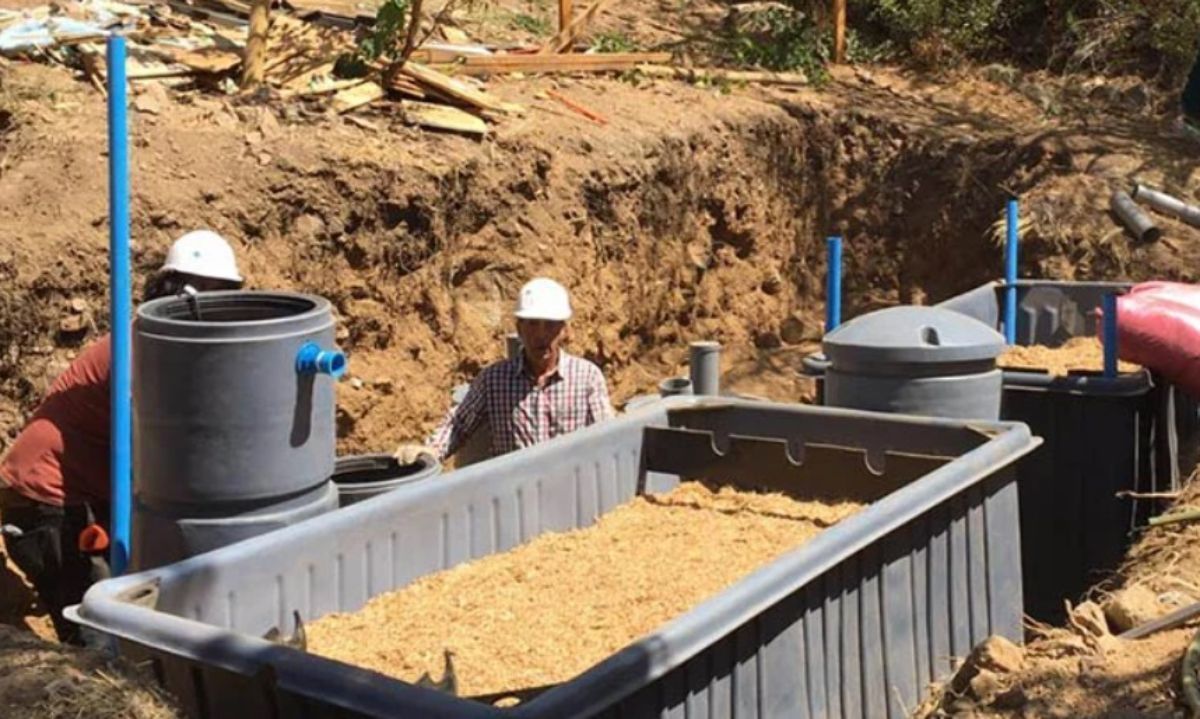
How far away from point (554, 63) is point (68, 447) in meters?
7.21

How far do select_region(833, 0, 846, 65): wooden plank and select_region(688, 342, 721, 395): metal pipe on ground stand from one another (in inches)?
335

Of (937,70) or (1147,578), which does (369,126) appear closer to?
(1147,578)

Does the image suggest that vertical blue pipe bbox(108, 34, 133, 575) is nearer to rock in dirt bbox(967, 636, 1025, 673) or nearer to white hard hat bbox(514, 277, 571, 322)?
white hard hat bbox(514, 277, 571, 322)

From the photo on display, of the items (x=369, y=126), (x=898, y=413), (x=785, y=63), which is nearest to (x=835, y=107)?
(x=785, y=63)

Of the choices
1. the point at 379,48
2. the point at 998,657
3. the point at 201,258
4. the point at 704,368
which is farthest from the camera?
the point at 379,48

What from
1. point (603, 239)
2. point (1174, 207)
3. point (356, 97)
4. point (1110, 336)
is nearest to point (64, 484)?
point (1110, 336)

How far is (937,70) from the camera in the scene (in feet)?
48.8

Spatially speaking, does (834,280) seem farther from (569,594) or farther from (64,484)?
(64,484)

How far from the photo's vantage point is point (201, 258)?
505 cm

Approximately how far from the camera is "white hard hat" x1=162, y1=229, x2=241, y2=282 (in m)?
5.04

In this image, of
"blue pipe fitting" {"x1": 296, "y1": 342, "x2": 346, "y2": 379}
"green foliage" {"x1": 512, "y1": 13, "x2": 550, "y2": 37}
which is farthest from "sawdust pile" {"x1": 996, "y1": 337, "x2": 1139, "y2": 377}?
"green foliage" {"x1": 512, "y1": 13, "x2": 550, "y2": 37}

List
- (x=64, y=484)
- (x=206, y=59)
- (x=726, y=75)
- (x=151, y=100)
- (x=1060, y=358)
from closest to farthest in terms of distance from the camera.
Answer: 1. (x=64, y=484)
2. (x=1060, y=358)
3. (x=151, y=100)
4. (x=206, y=59)
5. (x=726, y=75)

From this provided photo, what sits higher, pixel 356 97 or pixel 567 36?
pixel 567 36

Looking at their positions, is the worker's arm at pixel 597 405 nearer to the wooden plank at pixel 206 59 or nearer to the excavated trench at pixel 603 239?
the excavated trench at pixel 603 239
